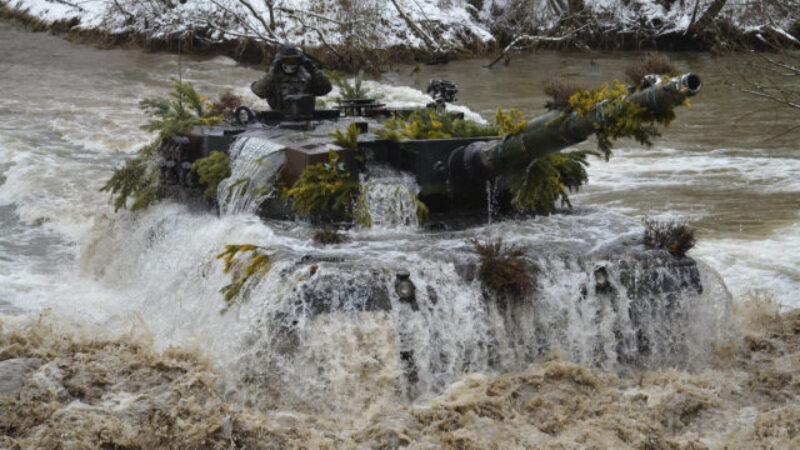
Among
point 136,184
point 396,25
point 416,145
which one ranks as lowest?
point 136,184

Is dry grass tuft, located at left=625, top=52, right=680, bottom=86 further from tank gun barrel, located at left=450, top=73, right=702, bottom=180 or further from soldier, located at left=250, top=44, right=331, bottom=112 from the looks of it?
soldier, located at left=250, top=44, right=331, bottom=112

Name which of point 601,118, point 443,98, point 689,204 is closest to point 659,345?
point 601,118

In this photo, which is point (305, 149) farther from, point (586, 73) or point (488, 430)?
point (586, 73)

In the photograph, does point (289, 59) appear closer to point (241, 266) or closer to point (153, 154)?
point (153, 154)

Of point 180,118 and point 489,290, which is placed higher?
point 180,118

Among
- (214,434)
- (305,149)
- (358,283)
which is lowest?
(214,434)

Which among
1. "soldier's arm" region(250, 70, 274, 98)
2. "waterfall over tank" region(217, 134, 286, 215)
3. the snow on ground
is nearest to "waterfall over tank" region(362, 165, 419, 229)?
"waterfall over tank" region(217, 134, 286, 215)

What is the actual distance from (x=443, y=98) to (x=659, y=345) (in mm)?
4684

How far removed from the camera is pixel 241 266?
8.20 m

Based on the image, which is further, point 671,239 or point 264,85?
point 264,85

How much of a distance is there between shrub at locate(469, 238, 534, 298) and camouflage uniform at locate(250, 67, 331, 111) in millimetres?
4065

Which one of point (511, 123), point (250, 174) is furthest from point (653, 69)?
point (250, 174)

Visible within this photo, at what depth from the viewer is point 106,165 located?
18.1 metres

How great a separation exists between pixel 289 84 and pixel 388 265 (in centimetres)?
405
